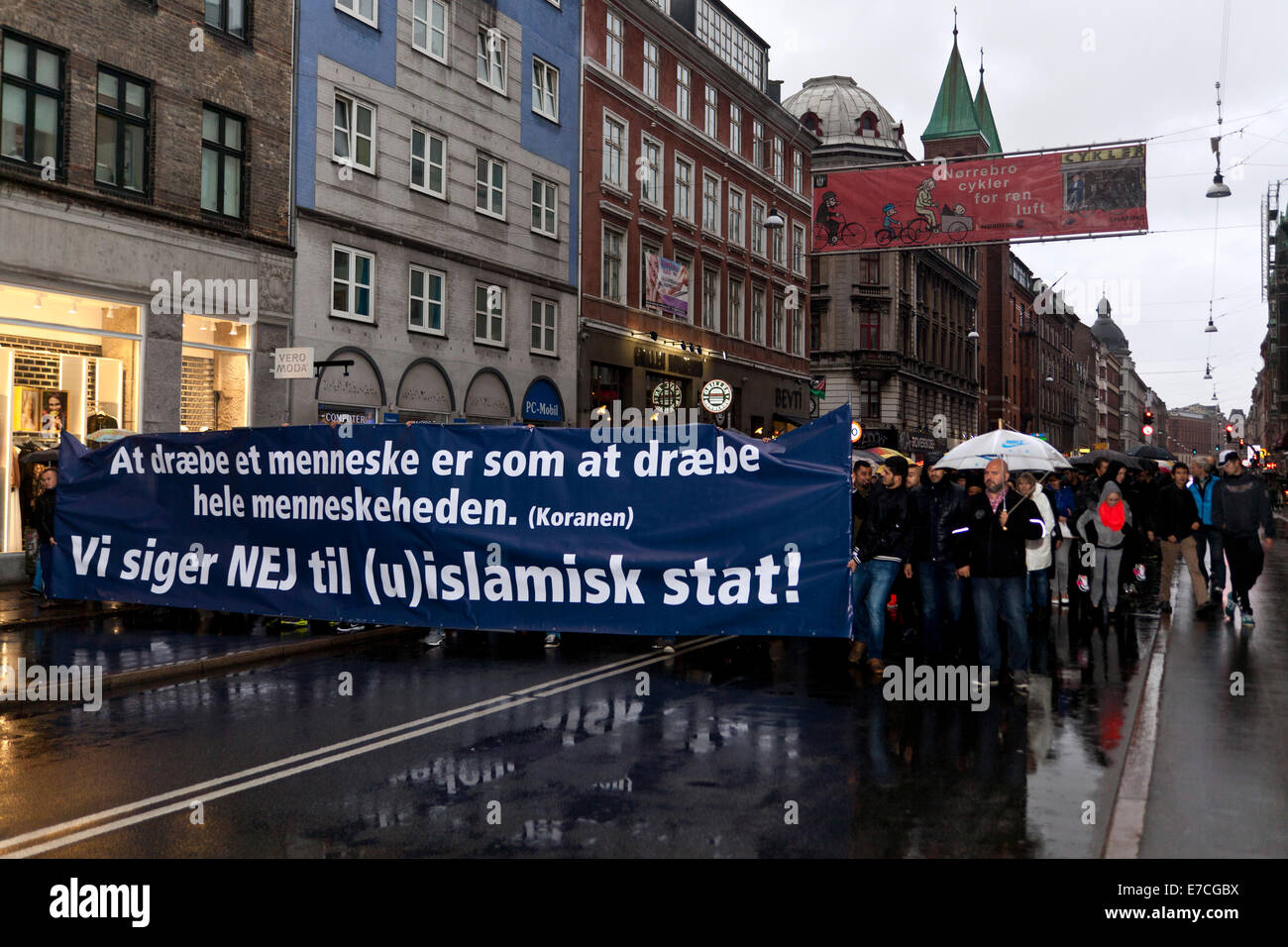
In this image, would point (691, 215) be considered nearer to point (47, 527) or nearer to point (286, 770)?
point (47, 527)

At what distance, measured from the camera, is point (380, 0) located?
24125mm

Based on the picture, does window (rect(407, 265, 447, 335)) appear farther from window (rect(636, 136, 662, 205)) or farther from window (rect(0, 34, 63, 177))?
window (rect(636, 136, 662, 205))

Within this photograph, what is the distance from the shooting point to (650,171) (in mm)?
34781

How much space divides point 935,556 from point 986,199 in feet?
49.5

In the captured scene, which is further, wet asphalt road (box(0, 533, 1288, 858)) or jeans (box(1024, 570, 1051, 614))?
jeans (box(1024, 570, 1051, 614))

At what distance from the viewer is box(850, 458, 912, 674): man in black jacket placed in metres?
10.4

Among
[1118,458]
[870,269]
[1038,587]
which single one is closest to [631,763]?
[1038,587]

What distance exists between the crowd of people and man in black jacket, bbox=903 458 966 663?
0.04 feet

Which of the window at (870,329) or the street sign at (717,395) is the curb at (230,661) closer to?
the street sign at (717,395)

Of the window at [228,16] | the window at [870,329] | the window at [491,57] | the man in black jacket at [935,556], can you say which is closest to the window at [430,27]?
the window at [491,57]

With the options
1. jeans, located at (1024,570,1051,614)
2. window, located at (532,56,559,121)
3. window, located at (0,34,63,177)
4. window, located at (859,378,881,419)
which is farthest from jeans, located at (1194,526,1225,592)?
window, located at (859,378,881,419)

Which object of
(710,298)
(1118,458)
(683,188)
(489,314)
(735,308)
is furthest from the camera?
(735,308)

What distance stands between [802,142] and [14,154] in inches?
1421
